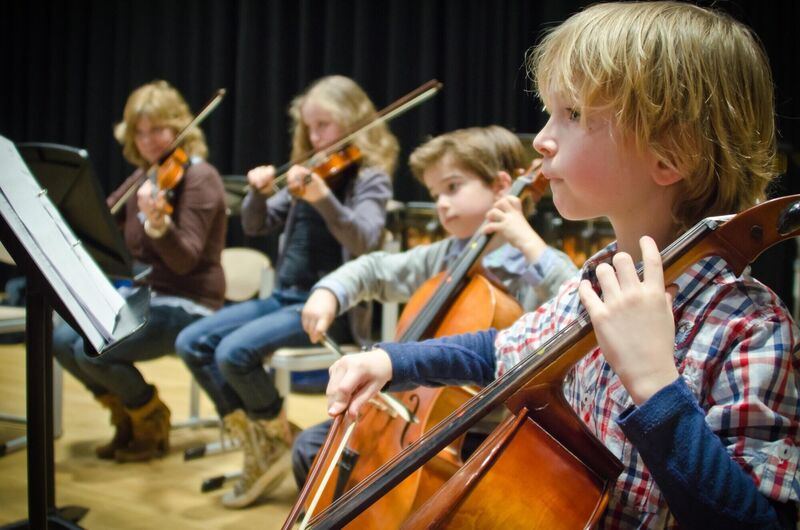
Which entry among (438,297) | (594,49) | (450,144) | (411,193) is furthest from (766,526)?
(411,193)

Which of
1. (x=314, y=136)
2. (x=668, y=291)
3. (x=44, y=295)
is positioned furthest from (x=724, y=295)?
(x=314, y=136)

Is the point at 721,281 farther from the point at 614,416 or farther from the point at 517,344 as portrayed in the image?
the point at 517,344

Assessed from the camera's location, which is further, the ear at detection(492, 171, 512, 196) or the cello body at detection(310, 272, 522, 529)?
the ear at detection(492, 171, 512, 196)

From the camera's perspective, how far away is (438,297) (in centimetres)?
138

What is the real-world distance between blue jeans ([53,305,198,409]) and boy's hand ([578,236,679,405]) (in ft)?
5.53

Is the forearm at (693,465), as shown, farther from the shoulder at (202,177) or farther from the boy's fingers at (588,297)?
the shoulder at (202,177)

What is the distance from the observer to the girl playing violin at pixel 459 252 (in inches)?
55.0

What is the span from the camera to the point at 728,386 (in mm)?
646

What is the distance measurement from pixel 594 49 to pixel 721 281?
257 millimetres

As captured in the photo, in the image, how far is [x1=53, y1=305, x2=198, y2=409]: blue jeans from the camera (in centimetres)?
210

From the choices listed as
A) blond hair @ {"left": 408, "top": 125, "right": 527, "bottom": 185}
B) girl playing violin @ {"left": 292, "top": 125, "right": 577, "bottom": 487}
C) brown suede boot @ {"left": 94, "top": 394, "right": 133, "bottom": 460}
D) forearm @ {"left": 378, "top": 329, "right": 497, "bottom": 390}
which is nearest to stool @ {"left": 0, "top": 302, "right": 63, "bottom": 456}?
brown suede boot @ {"left": 94, "top": 394, "right": 133, "bottom": 460}

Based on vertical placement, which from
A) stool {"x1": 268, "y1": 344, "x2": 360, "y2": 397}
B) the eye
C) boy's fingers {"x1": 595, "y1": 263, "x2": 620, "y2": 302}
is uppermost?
boy's fingers {"x1": 595, "y1": 263, "x2": 620, "y2": 302}

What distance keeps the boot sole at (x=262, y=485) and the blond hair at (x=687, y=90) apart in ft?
4.40

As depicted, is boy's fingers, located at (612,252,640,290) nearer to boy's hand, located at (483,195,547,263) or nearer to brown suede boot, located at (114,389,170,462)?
boy's hand, located at (483,195,547,263)
